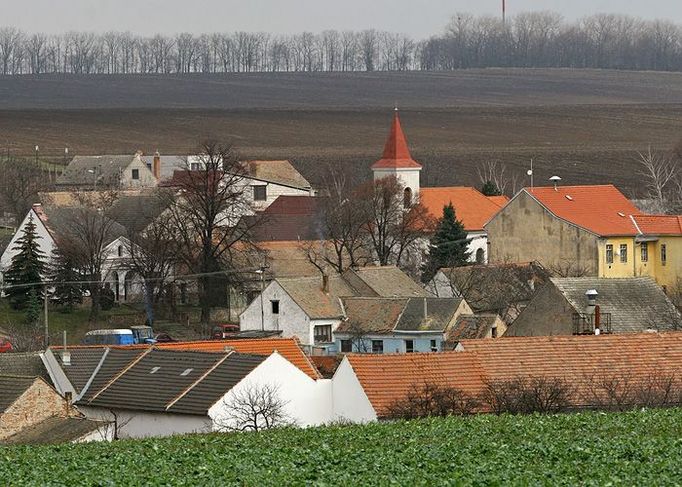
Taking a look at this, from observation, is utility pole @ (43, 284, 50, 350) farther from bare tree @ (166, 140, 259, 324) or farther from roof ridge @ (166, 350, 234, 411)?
roof ridge @ (166, 350, 234, 411)

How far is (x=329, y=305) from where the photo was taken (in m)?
58.6

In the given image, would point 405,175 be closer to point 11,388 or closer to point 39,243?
point 39,243

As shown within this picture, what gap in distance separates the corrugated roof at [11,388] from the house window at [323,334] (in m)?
20.7

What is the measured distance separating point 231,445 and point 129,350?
672 inches

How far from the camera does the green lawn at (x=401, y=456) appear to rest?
68.8 feet

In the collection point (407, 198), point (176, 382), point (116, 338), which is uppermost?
point (407, 198)

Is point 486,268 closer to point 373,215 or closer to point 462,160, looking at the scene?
point 373,215

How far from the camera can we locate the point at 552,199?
69.7 meters

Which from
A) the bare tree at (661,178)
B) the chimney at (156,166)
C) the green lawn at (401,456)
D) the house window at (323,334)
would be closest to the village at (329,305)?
the house window at (323,334)

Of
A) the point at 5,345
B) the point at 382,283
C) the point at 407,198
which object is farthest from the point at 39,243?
the point at 5,345

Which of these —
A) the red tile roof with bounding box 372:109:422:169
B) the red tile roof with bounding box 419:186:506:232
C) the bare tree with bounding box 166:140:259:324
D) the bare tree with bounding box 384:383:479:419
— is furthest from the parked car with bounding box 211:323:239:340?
the red tile roof with bounding box 372:109:422:169

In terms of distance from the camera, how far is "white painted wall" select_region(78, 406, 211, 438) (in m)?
37.4

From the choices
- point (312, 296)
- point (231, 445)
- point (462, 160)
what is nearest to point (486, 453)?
point (231, 445)

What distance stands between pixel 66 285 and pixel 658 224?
21613 mm
